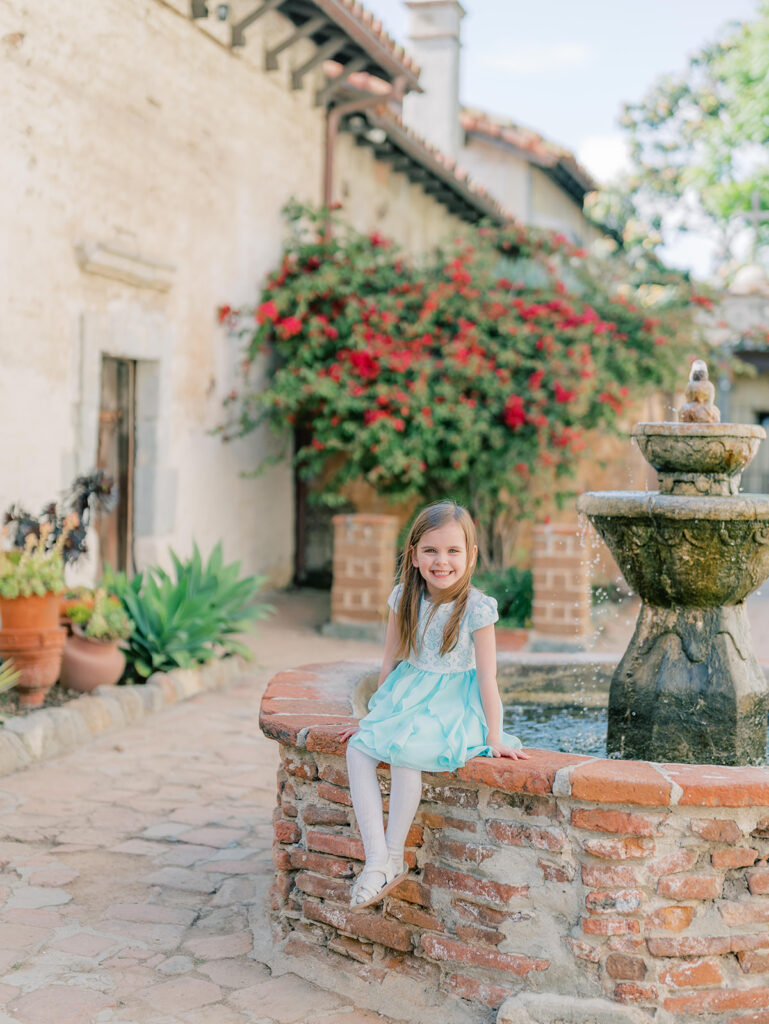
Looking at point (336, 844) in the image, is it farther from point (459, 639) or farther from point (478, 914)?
point (459, 639)

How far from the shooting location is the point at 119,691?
5.98 meters

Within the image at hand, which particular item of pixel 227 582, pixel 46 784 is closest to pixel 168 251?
pixel 227 582

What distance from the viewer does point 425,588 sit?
3.25 metres

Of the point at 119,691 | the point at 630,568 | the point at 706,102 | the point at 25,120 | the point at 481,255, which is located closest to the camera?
the point at 630,568

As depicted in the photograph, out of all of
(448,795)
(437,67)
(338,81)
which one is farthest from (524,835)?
(437,67)

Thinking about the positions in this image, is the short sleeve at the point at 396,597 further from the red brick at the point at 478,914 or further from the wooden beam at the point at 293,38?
the wooden beam at the point at 293,38

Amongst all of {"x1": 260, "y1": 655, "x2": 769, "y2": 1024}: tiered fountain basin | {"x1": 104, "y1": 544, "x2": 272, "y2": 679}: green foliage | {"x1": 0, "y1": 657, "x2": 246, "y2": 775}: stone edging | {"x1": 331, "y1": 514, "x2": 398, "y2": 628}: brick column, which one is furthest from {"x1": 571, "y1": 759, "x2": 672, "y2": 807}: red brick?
{"x1": 331, "y1": 514, "x2": 398, "y2": 628}: brick column

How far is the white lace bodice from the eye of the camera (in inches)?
123

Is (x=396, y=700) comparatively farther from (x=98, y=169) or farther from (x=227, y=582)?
(x=98, y=169)

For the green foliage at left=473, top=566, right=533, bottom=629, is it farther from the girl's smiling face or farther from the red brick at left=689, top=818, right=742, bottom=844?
the red brick at left=689, top=818, right=742, bottom=844

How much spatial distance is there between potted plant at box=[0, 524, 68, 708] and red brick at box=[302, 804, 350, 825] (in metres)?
2.73

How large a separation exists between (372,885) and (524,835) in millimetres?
415

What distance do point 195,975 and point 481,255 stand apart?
796 centimetres

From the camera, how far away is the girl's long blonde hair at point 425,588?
10.2 ft
